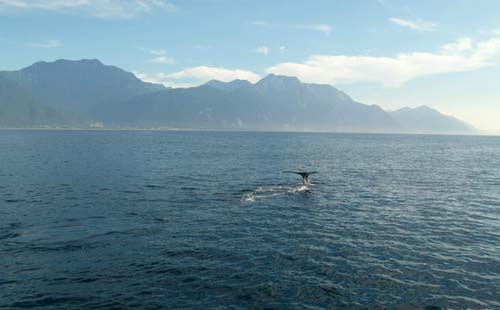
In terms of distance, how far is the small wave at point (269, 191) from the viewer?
179ft

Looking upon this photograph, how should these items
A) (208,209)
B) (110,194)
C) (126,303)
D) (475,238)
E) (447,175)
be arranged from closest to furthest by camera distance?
(126,303)
(475,238)
(208,209)
(110,194)
(447,175)

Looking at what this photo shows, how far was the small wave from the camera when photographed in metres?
54.7

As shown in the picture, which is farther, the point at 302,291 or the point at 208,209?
the point at 208,209

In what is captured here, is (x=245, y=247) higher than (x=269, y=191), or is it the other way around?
(x=269, y=191)

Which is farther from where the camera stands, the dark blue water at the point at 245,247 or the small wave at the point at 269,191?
the small wave at the point at 269,191

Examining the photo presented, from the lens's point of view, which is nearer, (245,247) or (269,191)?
(245,247)

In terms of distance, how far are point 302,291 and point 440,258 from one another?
552 inches

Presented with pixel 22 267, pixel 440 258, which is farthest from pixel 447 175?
pixel 22 267

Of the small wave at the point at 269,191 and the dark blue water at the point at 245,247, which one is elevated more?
the small wave at the point at 269,191

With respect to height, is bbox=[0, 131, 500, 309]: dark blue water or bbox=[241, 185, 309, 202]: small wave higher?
bbox=[241, 185, 309, 202]: small wave

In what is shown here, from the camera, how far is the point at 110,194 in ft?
182

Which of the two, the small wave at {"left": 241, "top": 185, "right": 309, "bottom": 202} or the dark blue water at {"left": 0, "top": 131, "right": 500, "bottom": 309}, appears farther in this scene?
the small wave at {"left": 241, "top": 185, "right": 309, "bottom": 202}

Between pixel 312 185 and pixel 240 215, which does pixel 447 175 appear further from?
pixel 240 215

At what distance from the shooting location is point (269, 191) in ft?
198
